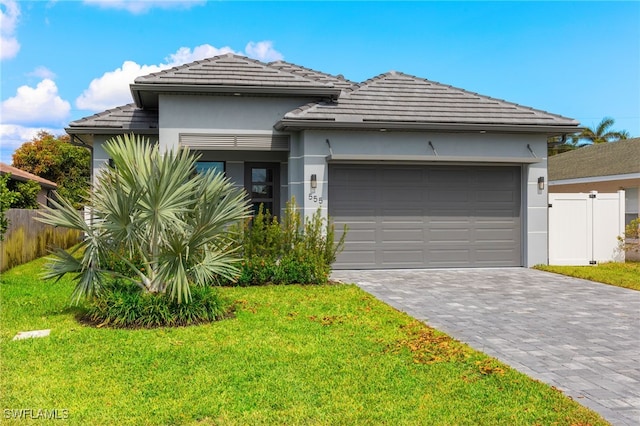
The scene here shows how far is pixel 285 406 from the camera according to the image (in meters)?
4.07

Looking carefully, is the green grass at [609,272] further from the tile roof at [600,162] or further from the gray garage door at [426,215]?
the tile roof at [600,162]

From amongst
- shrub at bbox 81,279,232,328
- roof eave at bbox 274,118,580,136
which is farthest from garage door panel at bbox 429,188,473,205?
shrub at bbox 81,279,232,328

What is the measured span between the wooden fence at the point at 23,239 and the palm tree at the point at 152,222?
6.56 m

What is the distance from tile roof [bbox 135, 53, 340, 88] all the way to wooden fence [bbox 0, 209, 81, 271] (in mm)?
5168

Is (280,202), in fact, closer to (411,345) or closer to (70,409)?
(411,345)

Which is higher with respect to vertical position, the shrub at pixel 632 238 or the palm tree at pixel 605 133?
the palm tree at pixel 605 133

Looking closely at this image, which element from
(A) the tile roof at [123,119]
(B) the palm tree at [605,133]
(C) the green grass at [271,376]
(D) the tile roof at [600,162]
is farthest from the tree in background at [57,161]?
(B) the palm tree at [605,133]

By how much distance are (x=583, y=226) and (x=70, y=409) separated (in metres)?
13.8

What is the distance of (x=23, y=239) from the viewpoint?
14594mm

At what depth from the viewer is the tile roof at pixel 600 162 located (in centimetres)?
1833

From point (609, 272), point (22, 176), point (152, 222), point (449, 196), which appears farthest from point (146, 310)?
point (22, 176)

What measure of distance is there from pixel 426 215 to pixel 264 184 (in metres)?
4.82

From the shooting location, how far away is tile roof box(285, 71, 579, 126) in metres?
12.8

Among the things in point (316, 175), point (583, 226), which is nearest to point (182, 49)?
point (316, 175)
